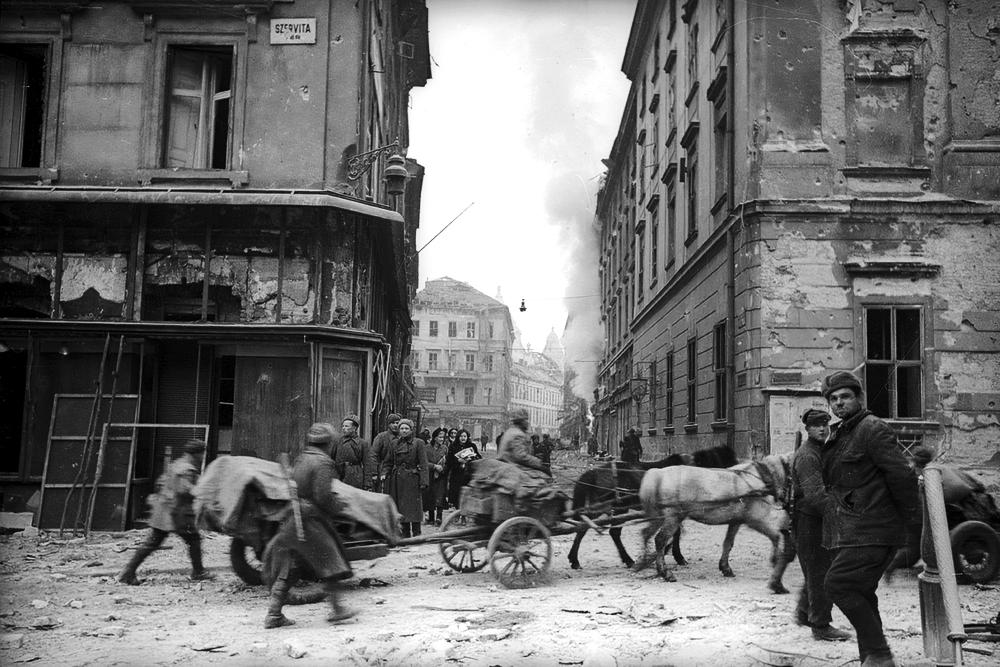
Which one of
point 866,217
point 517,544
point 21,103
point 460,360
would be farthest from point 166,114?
point 460,360

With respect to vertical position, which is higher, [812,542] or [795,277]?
[795,277]

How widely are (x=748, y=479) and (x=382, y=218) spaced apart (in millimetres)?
7910

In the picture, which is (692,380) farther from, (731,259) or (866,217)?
(866,217)

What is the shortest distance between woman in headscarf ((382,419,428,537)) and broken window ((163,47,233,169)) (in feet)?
20.9

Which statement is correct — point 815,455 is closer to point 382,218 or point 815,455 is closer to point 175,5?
point 382,218

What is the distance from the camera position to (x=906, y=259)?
46.0 feet

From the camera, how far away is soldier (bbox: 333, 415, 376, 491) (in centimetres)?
1173

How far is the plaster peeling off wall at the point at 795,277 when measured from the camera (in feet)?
46.1

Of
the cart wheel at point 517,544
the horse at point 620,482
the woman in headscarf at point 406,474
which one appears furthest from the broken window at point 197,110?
the cart wheel at point 517,544

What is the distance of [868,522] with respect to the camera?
207 inches

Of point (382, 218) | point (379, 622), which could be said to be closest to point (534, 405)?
point (382, 218)

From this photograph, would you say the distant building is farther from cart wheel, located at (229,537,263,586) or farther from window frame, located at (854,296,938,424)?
cart wheel, located at (229,537,263,586)

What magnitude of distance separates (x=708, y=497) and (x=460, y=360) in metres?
70.0

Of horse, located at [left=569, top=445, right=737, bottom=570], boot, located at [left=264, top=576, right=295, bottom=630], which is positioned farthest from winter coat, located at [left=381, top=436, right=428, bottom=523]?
boot, located at [left=264, top=576, right=295, bottom=630]
